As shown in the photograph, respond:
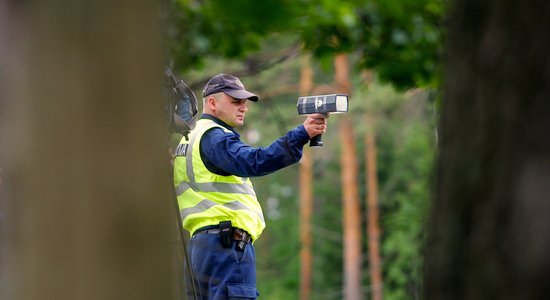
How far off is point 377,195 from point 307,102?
3118 cm

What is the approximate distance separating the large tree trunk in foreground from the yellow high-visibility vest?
378 centimetres

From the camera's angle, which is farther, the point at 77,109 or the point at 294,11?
the point at 294,11

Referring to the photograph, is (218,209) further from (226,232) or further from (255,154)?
(255,154)

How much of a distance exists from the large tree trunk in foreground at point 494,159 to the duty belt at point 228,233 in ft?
12.4

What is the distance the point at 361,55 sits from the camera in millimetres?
9133

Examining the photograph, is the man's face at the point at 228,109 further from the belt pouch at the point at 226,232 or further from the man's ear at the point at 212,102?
the belt pouch at the point at 226,232

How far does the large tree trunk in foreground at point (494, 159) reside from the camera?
203 cm

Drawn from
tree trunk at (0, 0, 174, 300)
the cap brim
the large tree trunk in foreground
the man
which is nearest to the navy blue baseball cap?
the cap brim

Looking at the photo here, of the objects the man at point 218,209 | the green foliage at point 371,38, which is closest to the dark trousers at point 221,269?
the man at point 218,209

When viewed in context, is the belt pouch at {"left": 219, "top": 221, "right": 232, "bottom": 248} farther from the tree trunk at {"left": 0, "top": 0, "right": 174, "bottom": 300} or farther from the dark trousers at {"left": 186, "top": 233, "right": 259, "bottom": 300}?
the tree trunk at {"left": 0, "top": 0, "right": 174, "bottom": 300}

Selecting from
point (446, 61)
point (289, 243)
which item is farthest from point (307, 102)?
point (289, 243)

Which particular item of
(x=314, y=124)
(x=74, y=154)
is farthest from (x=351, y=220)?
(x=74, y=154)

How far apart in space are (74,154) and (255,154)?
3.96m

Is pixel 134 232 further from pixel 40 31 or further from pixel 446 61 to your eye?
pixel 446 61
